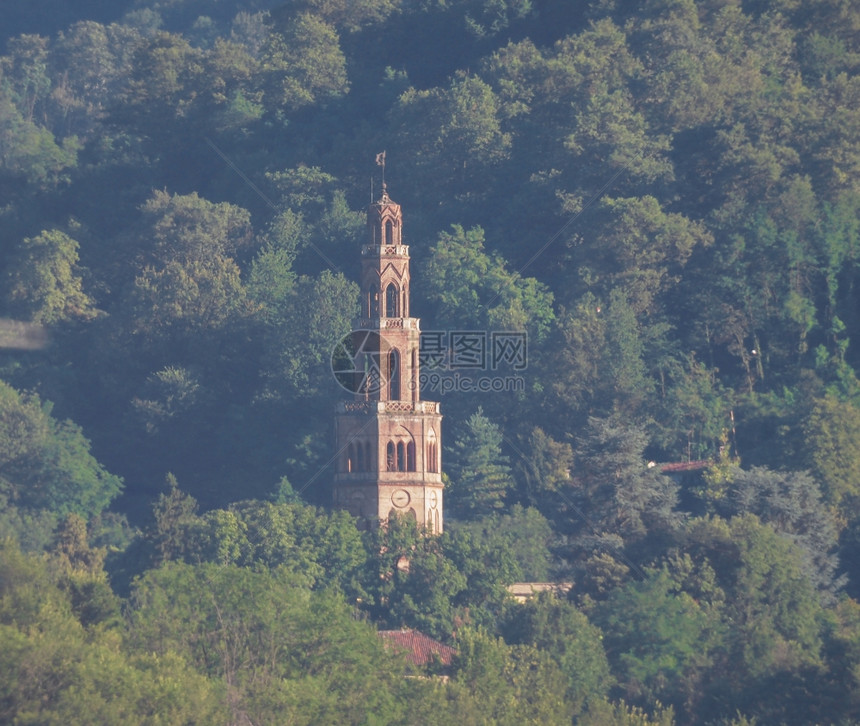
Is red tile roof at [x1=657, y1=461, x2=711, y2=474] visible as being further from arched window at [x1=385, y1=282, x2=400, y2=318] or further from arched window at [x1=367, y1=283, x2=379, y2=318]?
arched window at [x1=367, y1=283, x2=379, y2=318]

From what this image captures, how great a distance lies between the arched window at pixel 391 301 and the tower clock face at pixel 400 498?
5.91m

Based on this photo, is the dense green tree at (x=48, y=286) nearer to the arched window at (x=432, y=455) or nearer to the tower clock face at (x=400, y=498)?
the arched window at (x=432, y=455)

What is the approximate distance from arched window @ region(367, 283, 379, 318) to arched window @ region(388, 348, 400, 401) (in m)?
1.48

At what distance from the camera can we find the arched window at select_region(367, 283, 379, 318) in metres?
95.7

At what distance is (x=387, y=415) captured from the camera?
9375 cm

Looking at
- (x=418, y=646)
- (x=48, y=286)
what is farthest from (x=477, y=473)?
(x=48, y=286)

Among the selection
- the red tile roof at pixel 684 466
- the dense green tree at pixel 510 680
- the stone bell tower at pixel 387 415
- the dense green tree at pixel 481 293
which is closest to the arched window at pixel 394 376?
the stone bell tower at pixel 387 415

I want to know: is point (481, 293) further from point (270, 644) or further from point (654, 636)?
point (270, 644)

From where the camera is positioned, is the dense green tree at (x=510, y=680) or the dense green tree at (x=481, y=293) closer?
the dense green tree at (x=510, y=680)

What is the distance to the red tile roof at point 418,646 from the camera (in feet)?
261

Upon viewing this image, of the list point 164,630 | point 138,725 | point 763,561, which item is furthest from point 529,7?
point 138,725

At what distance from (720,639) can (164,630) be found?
15.6 metres
